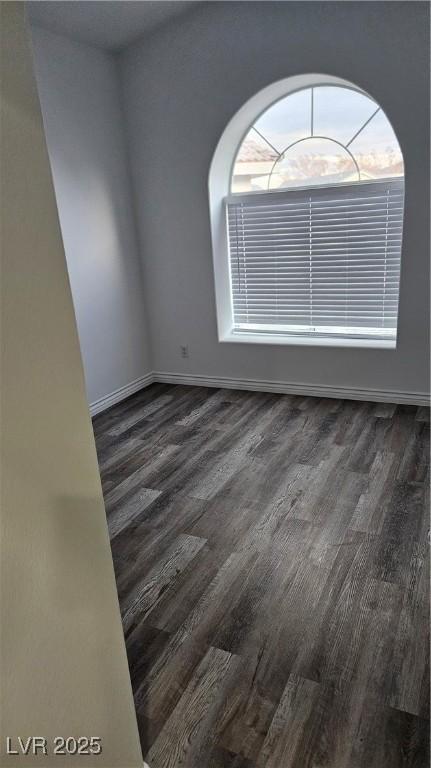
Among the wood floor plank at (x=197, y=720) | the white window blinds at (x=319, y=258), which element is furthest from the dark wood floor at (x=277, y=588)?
the white window blinds at (x=319, y=258)

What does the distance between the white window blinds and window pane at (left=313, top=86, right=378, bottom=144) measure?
38 centimetres

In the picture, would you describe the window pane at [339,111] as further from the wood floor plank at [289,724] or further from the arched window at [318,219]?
the wood floor plank at [289,724]

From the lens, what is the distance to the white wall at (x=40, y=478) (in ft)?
2.24

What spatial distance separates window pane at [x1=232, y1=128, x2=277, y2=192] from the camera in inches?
143

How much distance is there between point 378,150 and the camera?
3.26m

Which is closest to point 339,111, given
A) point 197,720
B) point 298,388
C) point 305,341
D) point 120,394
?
point 305,341

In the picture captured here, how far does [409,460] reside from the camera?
2.68m

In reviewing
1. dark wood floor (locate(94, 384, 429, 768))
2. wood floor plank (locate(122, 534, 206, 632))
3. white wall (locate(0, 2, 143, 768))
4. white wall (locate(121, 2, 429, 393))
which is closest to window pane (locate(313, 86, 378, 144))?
white wall (locate(121, 2, 429, 393))

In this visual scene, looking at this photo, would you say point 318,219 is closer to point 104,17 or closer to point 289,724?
point 104,17

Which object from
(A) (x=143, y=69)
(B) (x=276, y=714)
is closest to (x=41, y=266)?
(B) (x=276, y=714)

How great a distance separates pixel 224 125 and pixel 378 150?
1.09m

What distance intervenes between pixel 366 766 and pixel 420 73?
331 cm

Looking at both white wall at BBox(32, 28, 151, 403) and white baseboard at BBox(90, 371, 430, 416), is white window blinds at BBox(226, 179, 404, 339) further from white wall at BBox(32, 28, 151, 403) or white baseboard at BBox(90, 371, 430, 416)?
white wall at BBox(32, 28, 151, 403)

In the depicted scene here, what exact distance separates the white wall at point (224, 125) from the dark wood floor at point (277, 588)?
0.63 m
